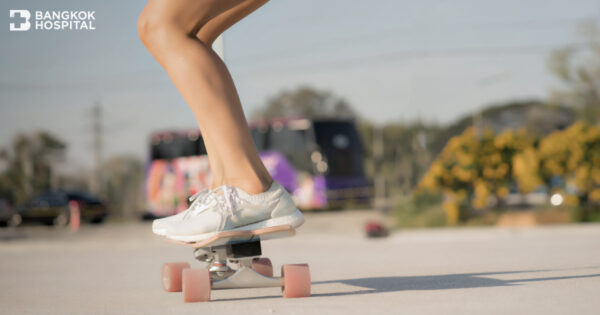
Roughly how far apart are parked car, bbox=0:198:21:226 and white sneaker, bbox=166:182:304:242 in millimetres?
33808

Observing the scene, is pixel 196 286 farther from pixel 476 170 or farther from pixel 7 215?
pixel 7 215

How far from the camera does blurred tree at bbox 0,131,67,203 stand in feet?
169

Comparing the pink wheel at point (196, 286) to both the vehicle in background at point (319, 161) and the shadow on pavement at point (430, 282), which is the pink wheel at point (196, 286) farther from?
the vehicle in background at point (319, 161)

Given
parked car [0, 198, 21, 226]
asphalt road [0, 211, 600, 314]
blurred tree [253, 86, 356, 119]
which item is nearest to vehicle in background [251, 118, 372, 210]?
parked car [0, 198, 21, 226]

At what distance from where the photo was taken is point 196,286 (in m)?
3.56

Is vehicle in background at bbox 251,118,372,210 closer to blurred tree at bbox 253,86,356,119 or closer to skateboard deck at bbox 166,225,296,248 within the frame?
skateboard deck at bbox 166,225,296,248

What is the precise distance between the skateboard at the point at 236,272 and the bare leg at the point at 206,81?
27 cm

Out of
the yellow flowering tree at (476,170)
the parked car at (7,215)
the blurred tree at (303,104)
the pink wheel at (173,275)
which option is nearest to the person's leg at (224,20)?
the pink wheel at (173,275)

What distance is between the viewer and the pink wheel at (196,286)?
3.55 meters

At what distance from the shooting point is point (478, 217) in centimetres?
2091

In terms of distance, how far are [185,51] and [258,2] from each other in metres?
0.41

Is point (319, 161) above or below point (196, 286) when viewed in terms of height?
above

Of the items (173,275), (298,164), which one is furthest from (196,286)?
(298,164)

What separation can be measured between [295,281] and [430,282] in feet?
2.82
